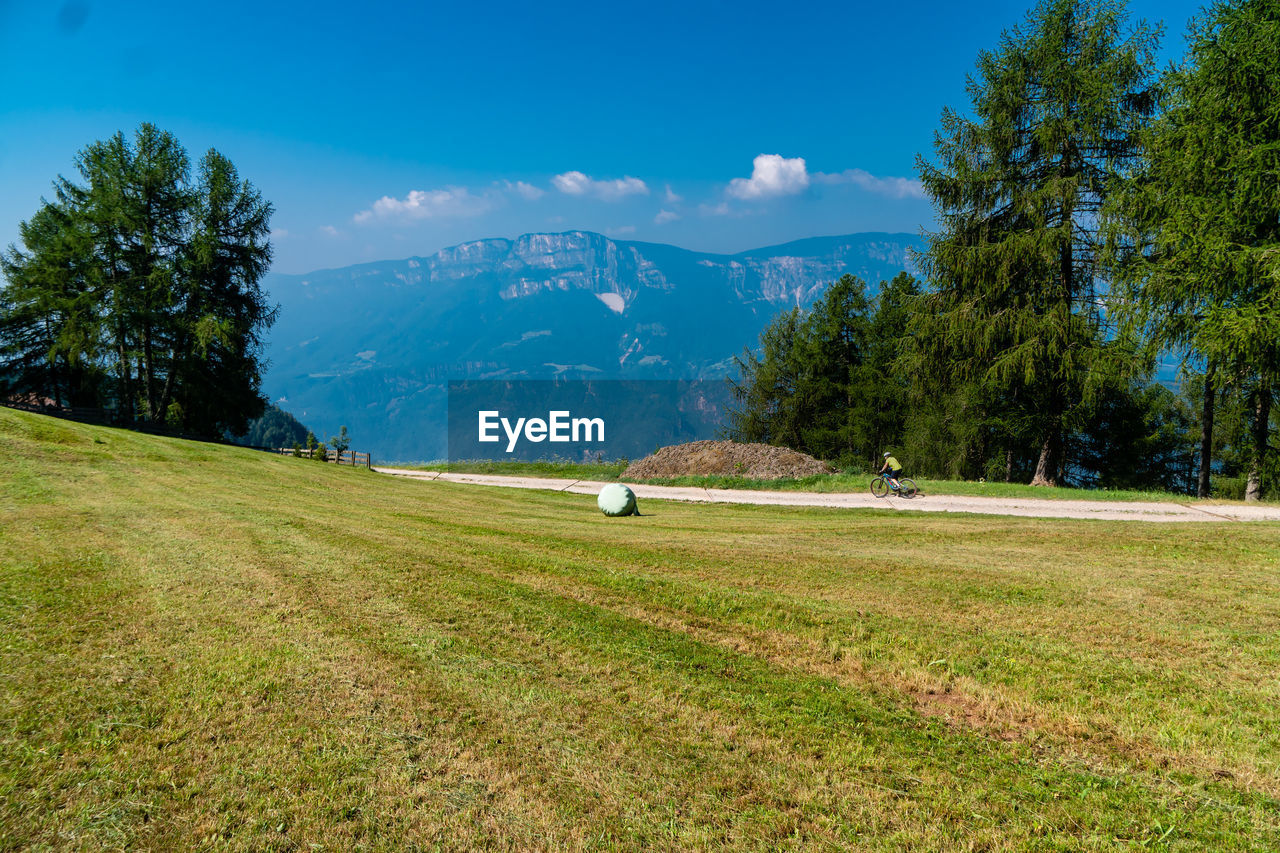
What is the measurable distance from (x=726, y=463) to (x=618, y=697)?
1013 inches

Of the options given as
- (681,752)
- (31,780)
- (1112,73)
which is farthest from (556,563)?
(1112,73)

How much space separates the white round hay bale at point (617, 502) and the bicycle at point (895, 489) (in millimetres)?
9723

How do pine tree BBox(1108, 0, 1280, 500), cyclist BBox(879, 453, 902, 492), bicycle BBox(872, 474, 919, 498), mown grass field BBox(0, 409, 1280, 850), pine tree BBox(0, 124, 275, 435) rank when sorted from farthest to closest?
pine tree BBox(0, 124, 275, 435) → bicycle BBox(872, 474, 919, 498) → cyclist BBox(879, 453, 902, 492) → pine tree BBox(1108, 0, 1280, 500) → mown grass field BBox(0, 409, 1280, 850)

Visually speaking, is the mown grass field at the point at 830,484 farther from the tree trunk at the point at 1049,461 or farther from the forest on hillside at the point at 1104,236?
the forest on hillside at the point at 1104,236

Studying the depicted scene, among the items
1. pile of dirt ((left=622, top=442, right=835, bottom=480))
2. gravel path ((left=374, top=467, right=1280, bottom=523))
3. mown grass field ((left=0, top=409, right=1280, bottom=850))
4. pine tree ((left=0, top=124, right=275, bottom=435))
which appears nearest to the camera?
mown grass field ((left=0, top=409, right=1280, bottom=850))

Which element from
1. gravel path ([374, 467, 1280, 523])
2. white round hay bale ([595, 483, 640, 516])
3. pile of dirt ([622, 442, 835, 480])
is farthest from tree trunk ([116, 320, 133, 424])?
white round hay bale ([595, 483, 640, 516])

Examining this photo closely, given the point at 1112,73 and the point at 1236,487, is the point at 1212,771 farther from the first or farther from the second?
the point at 1236,487

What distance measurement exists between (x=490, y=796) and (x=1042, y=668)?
16.6 ft

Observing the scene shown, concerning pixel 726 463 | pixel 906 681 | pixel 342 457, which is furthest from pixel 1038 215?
pixel 342 457

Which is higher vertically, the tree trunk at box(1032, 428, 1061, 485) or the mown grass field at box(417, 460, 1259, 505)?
the tree trunk at box(1032, 428, 1061, 485)

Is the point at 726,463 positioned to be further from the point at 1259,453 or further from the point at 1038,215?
the point at 1259,453

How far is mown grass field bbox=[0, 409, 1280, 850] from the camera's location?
353cm

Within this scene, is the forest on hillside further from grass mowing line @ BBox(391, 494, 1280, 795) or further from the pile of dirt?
grass mowing line @ BBox(391, 494, 1280, 795)

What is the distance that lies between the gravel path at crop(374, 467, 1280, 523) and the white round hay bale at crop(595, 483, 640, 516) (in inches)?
94.3
